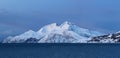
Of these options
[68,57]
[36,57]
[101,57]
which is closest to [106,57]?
[101,57]

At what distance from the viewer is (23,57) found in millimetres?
160625

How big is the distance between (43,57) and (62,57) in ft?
28.6

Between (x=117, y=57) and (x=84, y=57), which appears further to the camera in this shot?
(x=84, y=57)

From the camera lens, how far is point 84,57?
16838cm

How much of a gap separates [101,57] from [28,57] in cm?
2757

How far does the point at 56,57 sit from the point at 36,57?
9.50 m

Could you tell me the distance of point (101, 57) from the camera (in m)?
163

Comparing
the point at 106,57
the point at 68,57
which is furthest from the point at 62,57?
the point at 106,57

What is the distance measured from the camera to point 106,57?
16225 centimetres

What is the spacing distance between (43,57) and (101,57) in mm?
22073

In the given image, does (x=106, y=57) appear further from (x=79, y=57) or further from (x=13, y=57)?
(x=13, y=57)

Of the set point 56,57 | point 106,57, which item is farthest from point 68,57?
point 106,57

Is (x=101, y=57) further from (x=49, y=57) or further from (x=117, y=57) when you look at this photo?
(x=49, y=57)

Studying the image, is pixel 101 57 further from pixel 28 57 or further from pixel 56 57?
pixel 28 57
